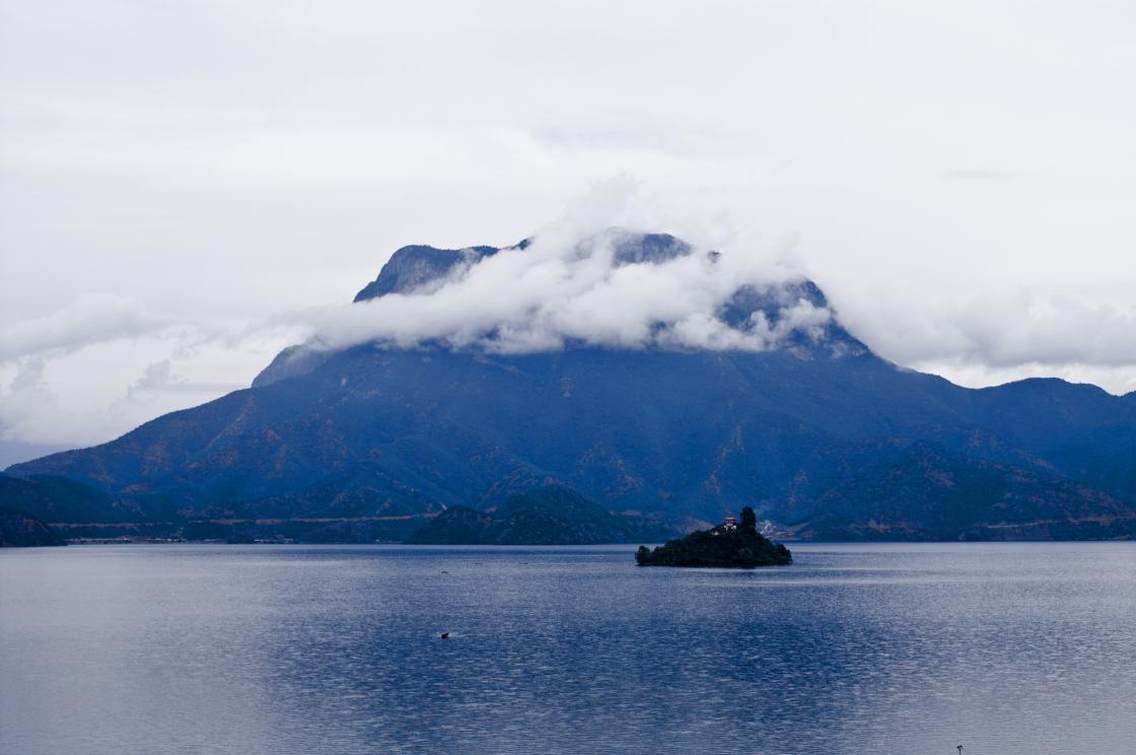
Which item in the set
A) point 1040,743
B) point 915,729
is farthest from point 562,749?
point 1040,743

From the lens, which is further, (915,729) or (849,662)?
(849,662)

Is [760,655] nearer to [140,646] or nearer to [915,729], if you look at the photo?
[915,729]

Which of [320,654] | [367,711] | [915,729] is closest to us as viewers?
[915,729]

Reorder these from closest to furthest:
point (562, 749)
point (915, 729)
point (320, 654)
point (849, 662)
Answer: point (562, 749) → point (915, 729) → point (849, 662) → point (320, 654)

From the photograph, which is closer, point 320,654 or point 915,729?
point 915,729

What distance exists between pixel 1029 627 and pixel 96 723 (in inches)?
5346

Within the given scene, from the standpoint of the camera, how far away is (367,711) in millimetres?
119500

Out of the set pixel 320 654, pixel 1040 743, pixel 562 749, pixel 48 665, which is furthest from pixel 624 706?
pixel 48 665

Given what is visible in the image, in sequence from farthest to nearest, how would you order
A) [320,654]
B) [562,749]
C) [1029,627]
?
[1029,627] → [320,654] → [562,749]

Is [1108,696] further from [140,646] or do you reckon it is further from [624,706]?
[140,646]

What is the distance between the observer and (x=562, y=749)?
101 metres

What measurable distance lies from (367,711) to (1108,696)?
66571 millimetres

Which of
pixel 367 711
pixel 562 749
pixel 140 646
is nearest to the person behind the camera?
pixel 562 749

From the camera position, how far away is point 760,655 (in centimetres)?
16238
